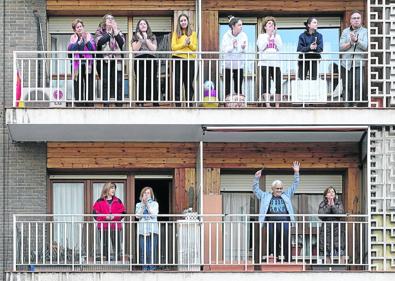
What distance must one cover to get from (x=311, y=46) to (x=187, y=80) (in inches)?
87.0

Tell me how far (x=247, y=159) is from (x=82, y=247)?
3.30 m

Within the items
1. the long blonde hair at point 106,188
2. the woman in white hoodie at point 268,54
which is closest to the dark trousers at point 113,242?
the long blonde hair at point 106,188

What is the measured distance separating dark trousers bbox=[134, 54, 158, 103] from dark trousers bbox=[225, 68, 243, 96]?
1242 mm

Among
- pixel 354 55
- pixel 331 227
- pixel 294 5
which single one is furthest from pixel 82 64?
pixel 331 227

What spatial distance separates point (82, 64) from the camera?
26.9 meters

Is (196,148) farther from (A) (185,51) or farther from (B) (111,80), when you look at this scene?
(B) (111,80)

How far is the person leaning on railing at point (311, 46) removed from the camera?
26703mm

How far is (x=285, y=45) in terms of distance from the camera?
93.6ft

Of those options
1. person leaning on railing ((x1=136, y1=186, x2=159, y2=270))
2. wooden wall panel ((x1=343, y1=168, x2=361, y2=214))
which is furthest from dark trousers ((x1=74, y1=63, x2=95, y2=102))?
wooden wall panel ((x1=343, y1=168, x2=361, y2=214))

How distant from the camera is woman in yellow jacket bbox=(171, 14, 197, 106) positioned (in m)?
26.8

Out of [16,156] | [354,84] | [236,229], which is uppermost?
[354,84]

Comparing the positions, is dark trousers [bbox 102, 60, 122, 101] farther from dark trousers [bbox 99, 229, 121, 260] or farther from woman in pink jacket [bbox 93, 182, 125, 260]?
dark trousers [bbox 99, 229, 121, 260]

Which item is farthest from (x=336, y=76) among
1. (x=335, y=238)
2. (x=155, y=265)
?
(x=155, y=265)

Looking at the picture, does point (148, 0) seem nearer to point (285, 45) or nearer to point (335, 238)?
point (285, 45)
